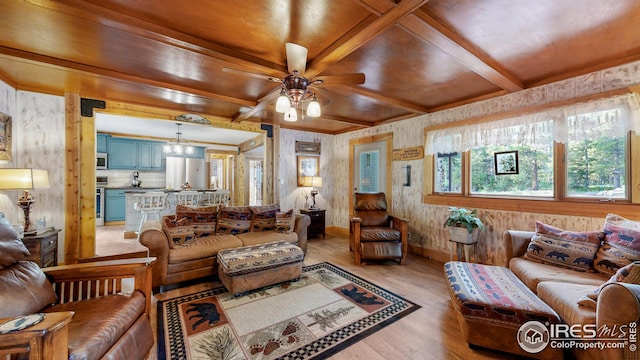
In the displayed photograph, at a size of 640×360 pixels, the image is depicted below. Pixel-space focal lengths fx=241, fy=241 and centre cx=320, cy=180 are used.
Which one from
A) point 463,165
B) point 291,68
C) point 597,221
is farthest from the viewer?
point 463,165

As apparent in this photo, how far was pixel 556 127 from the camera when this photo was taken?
2670 mm

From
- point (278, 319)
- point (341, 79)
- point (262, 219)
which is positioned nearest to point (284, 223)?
point (262, 219)

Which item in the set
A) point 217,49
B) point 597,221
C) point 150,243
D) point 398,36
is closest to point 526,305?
point 597,221

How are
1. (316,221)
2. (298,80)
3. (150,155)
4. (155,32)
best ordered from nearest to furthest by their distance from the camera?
(155,32) → (298,80) → (316,221) → (150,155)

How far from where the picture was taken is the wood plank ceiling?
1.63 m

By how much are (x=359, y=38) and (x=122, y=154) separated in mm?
7014

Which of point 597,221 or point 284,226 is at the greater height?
point 597,221

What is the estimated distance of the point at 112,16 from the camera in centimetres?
167

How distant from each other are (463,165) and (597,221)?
1464 millimetres

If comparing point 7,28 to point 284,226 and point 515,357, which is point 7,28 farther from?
point 515,357

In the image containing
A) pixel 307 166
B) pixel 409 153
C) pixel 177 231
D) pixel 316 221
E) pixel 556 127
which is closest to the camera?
pixel 556 127

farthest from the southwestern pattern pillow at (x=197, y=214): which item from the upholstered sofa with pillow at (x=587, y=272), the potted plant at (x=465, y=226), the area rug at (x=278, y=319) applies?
the upholstered sofa with pillow at (x=587, y=272)

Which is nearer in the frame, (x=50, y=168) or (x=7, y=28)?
(x=7, y=28)

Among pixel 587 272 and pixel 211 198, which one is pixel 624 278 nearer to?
pixel 587 272
